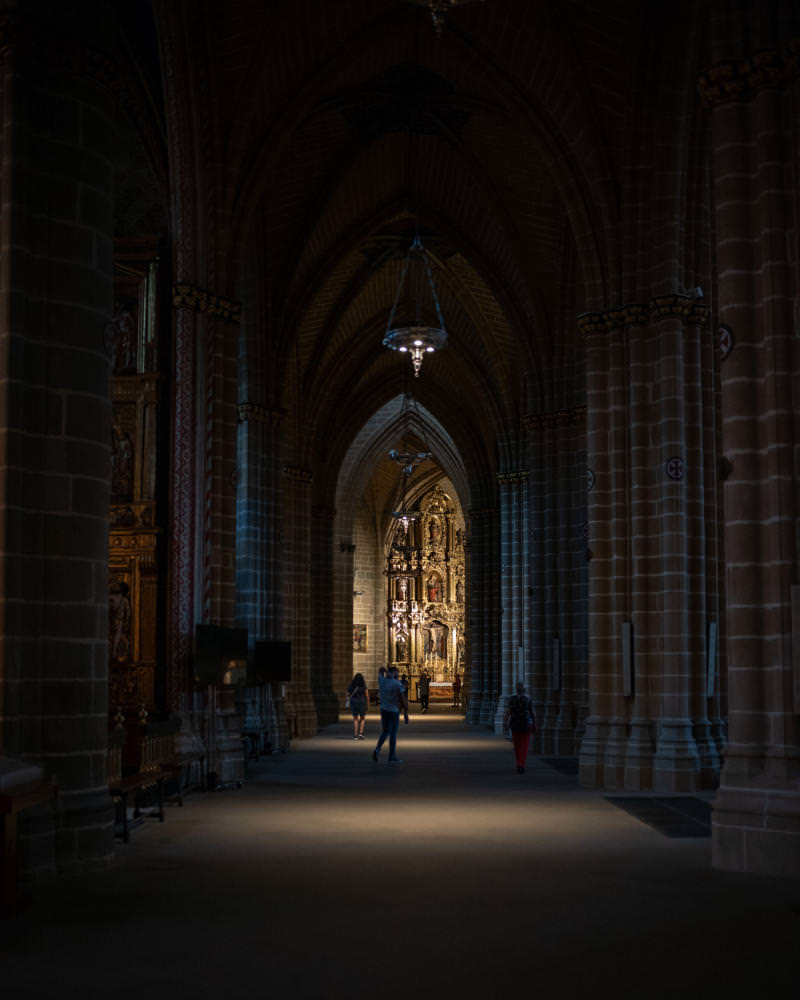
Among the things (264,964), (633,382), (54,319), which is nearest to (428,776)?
(633,382)

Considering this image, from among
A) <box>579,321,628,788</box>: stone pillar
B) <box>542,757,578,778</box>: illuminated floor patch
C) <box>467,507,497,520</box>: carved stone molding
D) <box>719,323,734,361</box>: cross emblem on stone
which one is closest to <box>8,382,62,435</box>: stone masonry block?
<box>719,323,734,361</box>: cross emblem on stone

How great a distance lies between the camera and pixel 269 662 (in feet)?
72.8

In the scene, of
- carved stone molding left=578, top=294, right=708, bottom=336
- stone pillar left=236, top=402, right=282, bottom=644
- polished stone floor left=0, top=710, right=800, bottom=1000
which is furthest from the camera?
stone pillar left=236, top=402, right=282, bottom=644

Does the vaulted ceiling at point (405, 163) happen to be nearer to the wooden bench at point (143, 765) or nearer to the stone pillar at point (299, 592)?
the stone pillar at point (299, 592)

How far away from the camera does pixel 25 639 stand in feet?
32.8

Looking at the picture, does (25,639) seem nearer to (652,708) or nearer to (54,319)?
(54,319)

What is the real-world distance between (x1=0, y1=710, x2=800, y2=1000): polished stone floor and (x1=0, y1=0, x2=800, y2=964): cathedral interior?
2.88 feet

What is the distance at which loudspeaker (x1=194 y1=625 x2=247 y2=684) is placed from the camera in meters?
16.5

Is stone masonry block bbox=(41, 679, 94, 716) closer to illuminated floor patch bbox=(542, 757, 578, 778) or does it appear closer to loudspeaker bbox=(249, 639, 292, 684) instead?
illuminated floor patch bbox=(542, 757, 578, 778)

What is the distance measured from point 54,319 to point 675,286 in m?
9.70

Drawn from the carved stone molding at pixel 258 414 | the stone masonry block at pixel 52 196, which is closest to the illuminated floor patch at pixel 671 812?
the stone masonry block at pixel 52 196

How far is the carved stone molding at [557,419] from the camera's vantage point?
24672mm

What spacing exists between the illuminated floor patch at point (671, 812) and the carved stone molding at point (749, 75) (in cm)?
678

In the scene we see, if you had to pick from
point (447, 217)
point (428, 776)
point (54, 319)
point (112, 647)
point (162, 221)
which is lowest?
point (428, 776)
